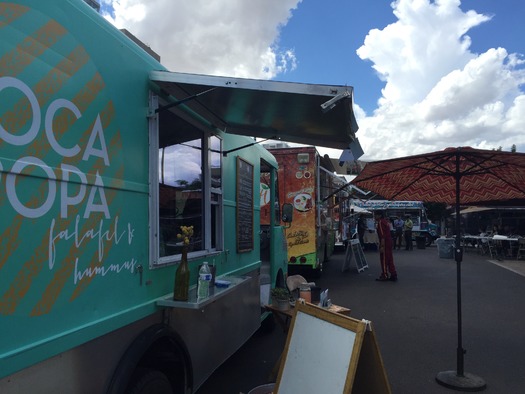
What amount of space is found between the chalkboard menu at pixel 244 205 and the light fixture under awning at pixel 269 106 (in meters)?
0.48

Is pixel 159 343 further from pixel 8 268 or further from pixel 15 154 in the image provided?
pixel 15 154

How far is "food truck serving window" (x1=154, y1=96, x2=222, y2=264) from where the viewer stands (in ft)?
10.7

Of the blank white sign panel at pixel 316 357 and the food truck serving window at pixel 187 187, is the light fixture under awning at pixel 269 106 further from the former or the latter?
the blank white sign panel at pixel 316 357

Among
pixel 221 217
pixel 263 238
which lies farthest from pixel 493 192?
pixel 221 217

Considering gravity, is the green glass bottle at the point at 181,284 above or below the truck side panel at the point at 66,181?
below

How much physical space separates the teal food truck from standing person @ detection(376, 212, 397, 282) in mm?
7458

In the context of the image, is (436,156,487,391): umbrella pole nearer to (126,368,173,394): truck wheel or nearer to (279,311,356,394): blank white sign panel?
(279,311,356,394): blank white sign panel

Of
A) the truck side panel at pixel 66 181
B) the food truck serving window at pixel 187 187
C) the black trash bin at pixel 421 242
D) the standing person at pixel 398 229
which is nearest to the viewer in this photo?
the truck side panel at pixel 66 181

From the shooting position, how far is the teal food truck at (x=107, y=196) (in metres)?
1.83

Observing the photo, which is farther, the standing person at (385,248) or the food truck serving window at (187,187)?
the standing person at (385,248)

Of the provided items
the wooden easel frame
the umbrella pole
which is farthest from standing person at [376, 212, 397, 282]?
the wooden easel frame

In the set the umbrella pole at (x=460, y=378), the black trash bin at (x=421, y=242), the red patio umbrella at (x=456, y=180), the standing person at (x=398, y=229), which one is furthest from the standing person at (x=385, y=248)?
the black trash bin at (x=421, y=242)

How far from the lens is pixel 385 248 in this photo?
11.2 metres

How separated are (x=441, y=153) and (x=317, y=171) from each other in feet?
20.0
